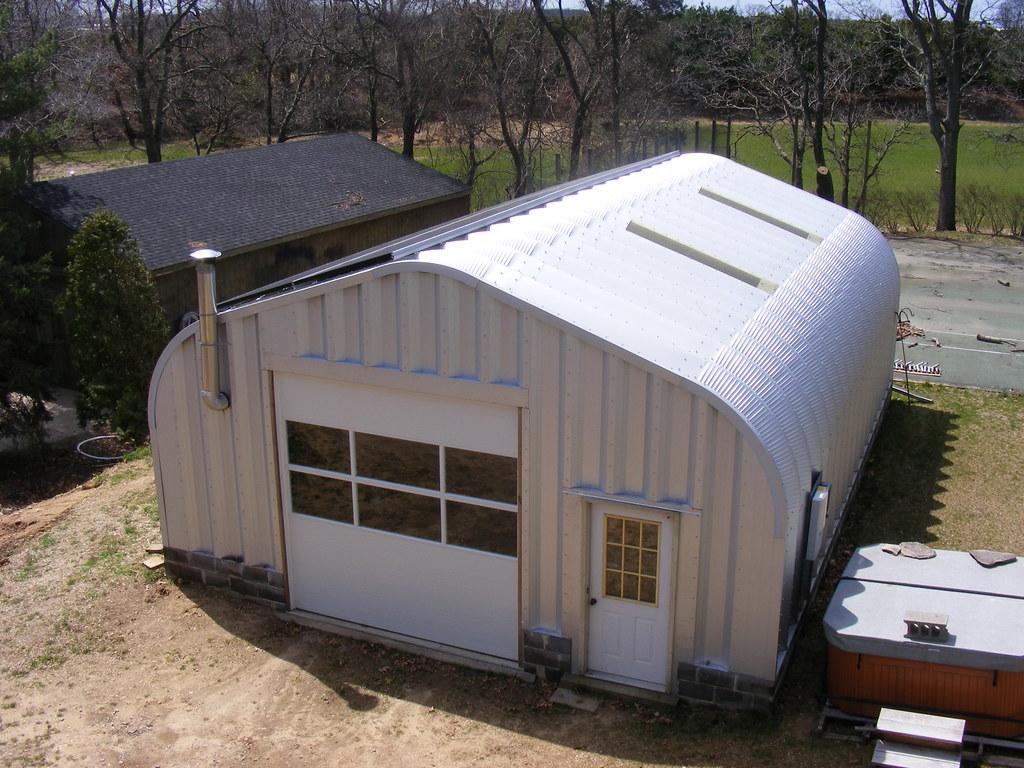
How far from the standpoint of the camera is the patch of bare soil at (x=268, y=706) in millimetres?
8258

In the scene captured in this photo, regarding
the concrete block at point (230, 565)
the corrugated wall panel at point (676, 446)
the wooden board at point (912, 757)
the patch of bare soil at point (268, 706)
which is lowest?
the patch of bare soil at point (268, 706)

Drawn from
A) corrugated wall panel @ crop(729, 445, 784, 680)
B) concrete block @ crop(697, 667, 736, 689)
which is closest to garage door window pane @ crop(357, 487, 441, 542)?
concrete block @ crop(697, 667, 736, 689)

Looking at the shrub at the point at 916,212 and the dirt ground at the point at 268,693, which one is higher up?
the shrub at the point at 916,212

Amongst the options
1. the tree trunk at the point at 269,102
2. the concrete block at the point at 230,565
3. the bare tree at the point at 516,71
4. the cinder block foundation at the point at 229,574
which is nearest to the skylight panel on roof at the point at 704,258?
the cinder block foundation at the point at 229,574

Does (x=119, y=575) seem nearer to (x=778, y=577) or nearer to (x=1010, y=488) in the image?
(x=778, y=577)

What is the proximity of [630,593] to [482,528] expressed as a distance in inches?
56.7

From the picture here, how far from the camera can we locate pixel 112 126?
44.4 meters

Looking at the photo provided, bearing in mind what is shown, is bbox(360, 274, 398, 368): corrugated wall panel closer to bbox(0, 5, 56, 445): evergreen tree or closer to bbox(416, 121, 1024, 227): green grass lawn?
bbox(0, 5, 56, 445): evergreen tree

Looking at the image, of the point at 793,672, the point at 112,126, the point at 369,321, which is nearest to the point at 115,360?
the point at 369,321

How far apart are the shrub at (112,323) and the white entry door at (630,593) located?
9.59 meters

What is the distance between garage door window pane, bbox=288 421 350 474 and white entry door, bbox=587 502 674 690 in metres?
2.57

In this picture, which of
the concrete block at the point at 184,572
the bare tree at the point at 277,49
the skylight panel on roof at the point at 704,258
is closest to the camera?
the skylight panel on roof at the point at 704,258

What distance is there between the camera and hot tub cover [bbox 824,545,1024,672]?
7910 millimetres

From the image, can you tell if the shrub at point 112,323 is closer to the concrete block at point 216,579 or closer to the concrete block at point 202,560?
the concrete block at point 202,560
